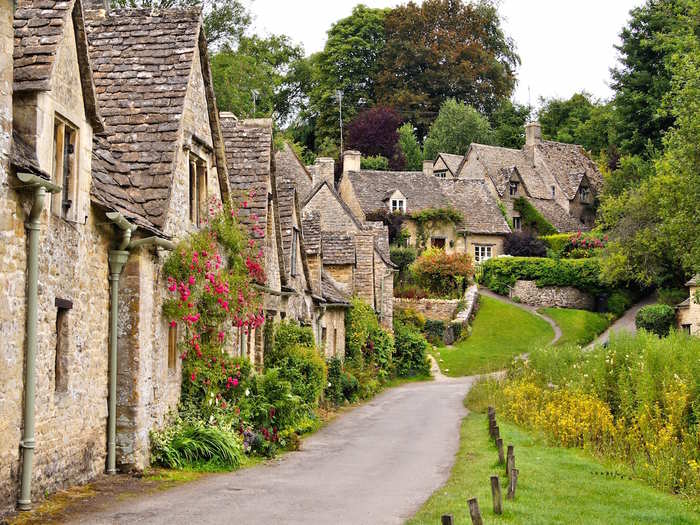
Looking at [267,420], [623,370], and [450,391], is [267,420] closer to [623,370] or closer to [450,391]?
[623,370]

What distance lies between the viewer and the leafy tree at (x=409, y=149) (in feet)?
293

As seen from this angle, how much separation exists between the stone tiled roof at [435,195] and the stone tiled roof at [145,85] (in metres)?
51.6

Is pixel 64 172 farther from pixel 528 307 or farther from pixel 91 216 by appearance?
pixel 528 307

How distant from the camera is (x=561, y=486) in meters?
15.8

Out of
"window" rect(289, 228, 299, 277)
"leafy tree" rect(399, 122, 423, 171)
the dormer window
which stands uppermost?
"leafy tree" rect(399, 122, 423, 171)

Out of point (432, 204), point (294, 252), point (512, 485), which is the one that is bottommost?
point (512, 485)

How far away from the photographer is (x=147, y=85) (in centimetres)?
1845

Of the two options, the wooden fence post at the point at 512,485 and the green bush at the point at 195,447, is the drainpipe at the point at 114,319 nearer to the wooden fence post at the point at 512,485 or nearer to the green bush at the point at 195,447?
the green bush at the point at 195,447

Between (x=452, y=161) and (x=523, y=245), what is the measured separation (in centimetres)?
1621

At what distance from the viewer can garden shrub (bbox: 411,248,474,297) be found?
205 feet

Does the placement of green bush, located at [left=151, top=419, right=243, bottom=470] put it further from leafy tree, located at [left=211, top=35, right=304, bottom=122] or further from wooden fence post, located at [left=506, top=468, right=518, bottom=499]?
leafy tree, located at [left=211, top=35, right=304, bottom=122]

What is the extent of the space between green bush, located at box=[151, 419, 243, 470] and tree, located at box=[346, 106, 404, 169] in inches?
2824

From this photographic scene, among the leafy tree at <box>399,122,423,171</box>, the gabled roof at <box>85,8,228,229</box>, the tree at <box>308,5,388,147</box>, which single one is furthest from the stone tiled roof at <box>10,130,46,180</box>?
the tree at <box>308,5,388,147</box>

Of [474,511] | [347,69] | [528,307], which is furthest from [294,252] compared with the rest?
[347,69]
